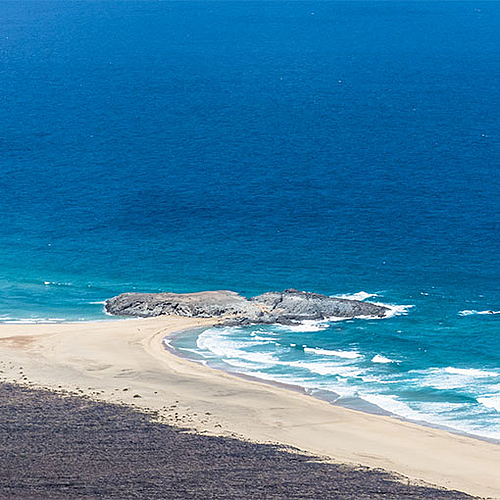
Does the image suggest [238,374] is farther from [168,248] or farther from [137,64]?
[137,64]

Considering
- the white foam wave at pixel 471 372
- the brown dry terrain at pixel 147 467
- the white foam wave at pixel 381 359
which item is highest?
the white foam wave at pixel 381 359

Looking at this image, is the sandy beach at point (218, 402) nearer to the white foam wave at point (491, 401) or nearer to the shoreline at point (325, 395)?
the shoreline at point (325, 395)

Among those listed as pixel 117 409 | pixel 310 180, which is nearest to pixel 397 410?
pixel 117 409

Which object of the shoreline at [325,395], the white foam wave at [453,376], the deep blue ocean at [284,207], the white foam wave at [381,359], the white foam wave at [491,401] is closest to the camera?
the shoreline at [325,395]

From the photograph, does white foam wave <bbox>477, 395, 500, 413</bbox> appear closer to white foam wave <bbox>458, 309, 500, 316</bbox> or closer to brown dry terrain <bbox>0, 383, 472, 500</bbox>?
brown dry terrain <bbox>0, 383, 472, 500</bbox>

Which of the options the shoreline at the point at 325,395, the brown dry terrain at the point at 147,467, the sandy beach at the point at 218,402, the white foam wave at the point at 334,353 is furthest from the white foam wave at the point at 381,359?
the brown dry terrain at the point at 147,467

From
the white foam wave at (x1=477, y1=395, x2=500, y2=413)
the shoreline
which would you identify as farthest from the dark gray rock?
the white foam wave at (x1=477, y1=395, x2=500, y2=413)

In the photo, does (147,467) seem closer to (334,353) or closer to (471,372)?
(334,353)
